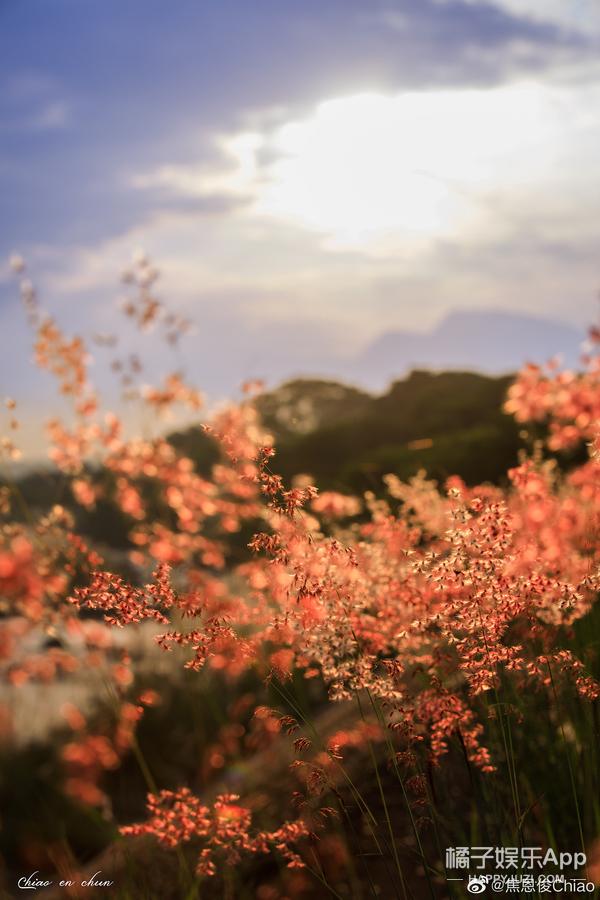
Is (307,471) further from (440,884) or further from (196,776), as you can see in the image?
(440,884)

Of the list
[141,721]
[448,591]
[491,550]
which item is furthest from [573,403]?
[141,721]

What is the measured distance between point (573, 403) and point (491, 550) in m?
4.57

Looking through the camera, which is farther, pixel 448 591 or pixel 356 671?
pixel 448 591

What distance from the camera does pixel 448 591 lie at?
3.32 m

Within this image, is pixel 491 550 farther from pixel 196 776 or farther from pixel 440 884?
pixel 196 776

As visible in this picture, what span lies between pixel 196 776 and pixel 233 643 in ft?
16.6

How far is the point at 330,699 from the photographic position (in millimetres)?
2717

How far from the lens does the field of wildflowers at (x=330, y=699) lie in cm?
266

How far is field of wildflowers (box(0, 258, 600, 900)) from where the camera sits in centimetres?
266

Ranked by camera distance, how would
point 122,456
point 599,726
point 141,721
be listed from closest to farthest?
point 599,726
point 141,721
point 122,456

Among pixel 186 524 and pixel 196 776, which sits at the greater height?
pixel 186 524

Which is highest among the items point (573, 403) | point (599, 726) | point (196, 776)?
point (573, 403)

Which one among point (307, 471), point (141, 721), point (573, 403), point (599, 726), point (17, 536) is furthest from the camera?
point (307, 471)

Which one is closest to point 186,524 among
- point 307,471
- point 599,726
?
point 599,726
